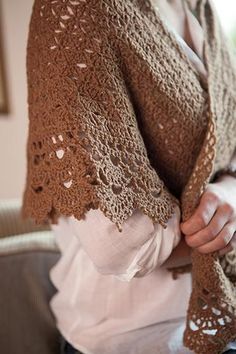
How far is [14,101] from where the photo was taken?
1.69 m

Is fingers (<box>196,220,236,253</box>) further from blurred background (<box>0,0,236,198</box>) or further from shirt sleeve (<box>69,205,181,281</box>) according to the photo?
blurred background (<box>0,0,236,198</box>)

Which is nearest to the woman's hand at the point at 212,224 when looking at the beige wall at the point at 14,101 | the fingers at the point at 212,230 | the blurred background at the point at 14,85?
the fingers at the point at 212,230

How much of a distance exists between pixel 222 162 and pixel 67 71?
0.99ft

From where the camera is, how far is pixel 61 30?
0.52 meters

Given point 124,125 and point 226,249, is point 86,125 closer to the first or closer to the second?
point 124,125

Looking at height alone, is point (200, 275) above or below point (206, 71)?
below

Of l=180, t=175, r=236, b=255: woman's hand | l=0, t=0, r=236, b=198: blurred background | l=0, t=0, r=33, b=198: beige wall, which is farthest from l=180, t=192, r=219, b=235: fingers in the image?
l=0, t=0, r=33, b=198: beige wall

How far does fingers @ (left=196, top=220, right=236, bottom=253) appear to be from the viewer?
1.83 ft

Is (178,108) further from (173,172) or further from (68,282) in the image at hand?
(68,282)

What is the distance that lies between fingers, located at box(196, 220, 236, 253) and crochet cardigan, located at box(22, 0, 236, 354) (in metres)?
0.02

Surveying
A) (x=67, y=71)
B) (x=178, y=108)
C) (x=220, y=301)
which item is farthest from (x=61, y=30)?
(x=220, y=301)

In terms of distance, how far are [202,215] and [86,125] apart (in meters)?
0.20

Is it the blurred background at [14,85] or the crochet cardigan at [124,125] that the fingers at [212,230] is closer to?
the crochet cardigan at [124,125]

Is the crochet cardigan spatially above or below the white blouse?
above
